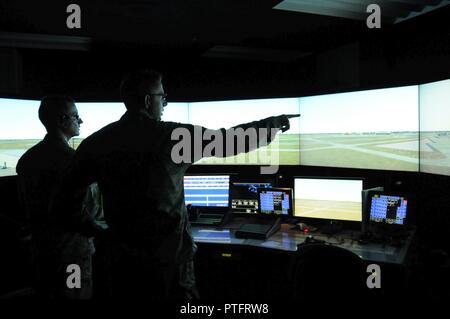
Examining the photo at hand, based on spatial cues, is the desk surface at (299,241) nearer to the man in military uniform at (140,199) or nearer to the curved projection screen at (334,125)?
the curved projection screen at (334,125)

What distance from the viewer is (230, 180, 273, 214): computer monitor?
10.3 feet

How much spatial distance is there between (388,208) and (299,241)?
64 cm

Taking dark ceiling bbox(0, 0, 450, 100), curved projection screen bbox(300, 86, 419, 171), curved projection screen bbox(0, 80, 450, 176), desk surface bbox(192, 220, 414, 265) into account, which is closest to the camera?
desk surface bbox(192, 220, 414, 265)

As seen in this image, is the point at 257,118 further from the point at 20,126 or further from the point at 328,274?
the point at 328,274

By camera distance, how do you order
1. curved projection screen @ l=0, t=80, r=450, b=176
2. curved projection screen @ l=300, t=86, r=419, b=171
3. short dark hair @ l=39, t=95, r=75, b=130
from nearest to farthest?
1. short dark hair @ l=39, t=95, r=75, b=130
2. curved projection screen @ l=0, t=80, r=450, b=176
3. curved projection screen @ l=300, t=86, r=419, b=171

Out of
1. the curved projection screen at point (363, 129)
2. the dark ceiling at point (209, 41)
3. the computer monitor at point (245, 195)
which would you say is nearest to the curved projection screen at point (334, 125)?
the curved projection screen at point (363, 129)

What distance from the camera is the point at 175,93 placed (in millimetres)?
4188

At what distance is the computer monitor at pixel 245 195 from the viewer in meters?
3.12

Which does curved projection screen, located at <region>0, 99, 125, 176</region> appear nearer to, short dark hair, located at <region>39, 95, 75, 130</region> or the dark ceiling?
the dark ceiling

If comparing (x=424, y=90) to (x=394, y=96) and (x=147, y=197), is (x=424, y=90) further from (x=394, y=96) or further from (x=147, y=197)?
(x=147, y=197)

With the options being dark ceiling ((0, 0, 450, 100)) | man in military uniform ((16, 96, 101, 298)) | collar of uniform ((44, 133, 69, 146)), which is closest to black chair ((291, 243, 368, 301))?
man in military uniform ((16, 96, 101, 298))

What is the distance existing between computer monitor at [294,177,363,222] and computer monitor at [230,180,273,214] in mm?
308

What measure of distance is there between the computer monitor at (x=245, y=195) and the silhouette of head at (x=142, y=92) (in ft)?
5.38

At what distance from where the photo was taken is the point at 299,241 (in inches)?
102
